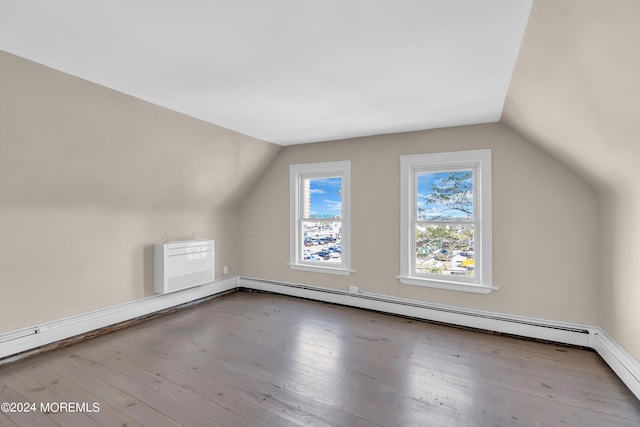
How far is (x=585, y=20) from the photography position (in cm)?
133

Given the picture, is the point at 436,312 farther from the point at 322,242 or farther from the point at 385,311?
the point at 322,242

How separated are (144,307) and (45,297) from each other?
3.37 feet

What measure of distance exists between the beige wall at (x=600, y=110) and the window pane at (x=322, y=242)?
2.46 m

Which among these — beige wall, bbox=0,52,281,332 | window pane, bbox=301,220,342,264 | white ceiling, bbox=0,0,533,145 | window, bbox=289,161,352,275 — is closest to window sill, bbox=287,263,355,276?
window, bbox=289,161,352,275

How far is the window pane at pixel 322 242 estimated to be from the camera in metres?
4.39

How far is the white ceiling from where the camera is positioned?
155 centimetres

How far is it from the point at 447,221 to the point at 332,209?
1.57 m

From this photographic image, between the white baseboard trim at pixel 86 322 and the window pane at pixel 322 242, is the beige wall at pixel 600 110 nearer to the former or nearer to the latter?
the window pane at pixel 322 242

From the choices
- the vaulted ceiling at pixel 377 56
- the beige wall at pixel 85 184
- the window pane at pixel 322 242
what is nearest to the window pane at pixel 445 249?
the window pane at pixel 322 242

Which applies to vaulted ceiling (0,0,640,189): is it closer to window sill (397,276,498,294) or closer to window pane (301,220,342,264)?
window sill (397,276,498,294)

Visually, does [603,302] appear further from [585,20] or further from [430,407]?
[585,20]

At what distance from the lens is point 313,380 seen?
2.37 m

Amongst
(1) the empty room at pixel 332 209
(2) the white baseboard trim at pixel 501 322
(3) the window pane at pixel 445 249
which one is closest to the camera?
(1) the empty room at pixel 332 209

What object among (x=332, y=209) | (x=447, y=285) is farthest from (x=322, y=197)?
(x=447, y=285)
